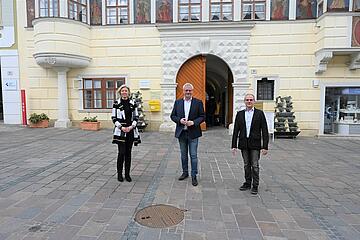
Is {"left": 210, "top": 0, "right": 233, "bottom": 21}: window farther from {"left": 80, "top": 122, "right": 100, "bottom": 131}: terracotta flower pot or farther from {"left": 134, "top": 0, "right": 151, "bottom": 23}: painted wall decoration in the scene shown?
{"left": 80, "top": 122, "right": 100, "bottom": 131}: terracotta flower pot

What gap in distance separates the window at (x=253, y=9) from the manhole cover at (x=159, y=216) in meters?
10.0

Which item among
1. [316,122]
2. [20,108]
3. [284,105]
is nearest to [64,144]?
[20,108]

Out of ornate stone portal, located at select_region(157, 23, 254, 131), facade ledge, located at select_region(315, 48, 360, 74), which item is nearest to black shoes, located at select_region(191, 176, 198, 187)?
ornate stone portal, located at select_region(157, 23, 254, 131)

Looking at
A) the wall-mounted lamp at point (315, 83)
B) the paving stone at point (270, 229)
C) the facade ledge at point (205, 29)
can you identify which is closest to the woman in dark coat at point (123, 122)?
the paving stone at point (270, 229)

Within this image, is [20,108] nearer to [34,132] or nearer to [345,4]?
[34,132]

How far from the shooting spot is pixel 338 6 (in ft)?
32.8

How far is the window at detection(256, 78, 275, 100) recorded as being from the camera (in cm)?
1158

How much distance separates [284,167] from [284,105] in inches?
213

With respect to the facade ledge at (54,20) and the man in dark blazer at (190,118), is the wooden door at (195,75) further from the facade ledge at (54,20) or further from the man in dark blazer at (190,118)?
the man in dark blazer at (190,118)

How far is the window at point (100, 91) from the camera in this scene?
1245cm

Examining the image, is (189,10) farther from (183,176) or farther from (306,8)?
(183,176)

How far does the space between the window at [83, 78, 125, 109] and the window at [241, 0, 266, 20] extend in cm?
620

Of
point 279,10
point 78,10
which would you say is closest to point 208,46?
point 279,10

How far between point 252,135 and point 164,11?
9241 mm
